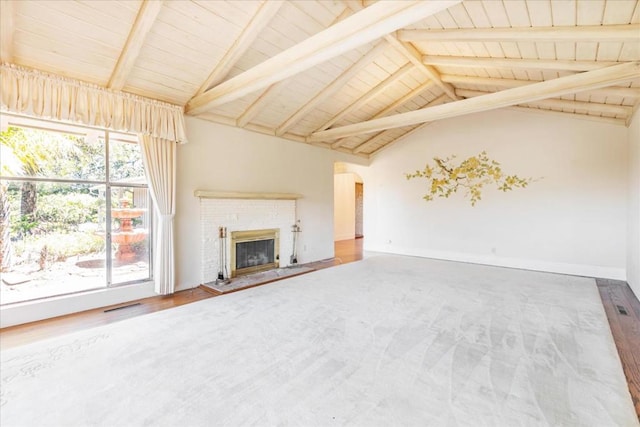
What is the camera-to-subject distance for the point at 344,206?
11.1 metres

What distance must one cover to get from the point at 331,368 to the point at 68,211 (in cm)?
369

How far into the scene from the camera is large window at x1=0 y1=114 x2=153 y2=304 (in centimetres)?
320

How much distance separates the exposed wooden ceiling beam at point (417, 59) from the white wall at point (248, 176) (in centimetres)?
285

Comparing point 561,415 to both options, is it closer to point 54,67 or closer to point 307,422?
point 307,422

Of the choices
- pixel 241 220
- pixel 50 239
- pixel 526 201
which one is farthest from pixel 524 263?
pixel 50 239

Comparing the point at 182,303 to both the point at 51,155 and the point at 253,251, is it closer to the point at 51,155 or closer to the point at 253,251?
the point at 253,251

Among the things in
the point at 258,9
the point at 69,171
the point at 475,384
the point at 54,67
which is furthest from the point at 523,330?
the point at 54,67

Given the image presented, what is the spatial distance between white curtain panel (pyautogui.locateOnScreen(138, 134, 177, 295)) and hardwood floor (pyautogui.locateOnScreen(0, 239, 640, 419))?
32 cm

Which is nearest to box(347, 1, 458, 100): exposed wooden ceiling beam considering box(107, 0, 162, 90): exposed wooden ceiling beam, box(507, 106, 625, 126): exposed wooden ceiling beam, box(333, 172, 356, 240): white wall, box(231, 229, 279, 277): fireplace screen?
box(507, 106, 625, 126): exposed wooden ceiling beam

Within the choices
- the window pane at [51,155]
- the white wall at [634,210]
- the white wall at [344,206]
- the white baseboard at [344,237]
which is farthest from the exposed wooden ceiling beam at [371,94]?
the white baseboard at [344,237]

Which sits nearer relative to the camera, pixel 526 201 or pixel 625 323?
pixel 625 323

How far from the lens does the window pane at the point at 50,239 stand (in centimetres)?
319

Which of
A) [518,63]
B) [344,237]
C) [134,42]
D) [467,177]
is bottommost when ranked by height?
[344,237]

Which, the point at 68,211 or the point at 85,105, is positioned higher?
the point at 85,105
